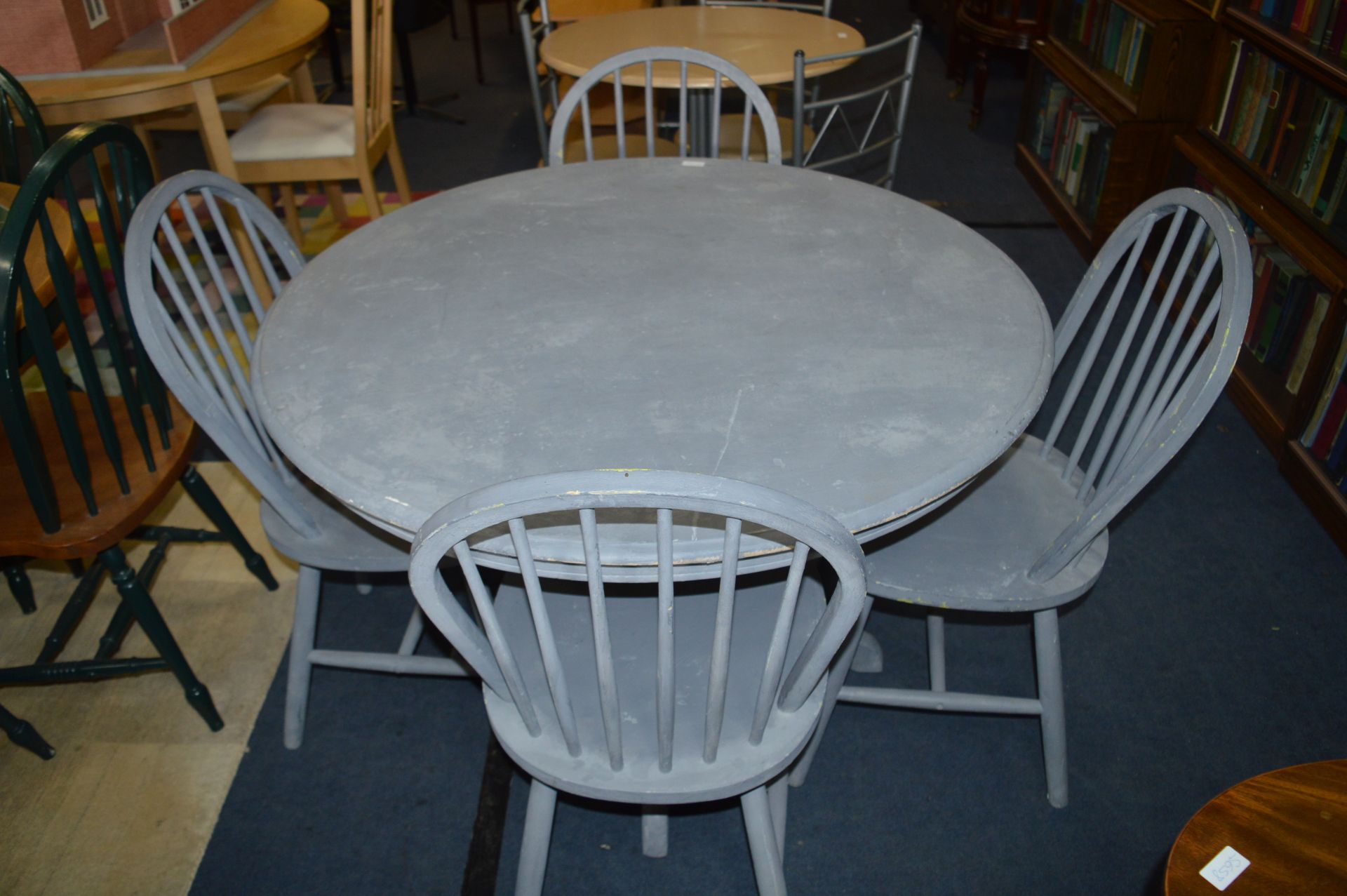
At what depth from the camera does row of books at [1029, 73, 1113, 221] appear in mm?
3125

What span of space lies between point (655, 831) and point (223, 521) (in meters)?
1.00

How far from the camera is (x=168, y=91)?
249 cm

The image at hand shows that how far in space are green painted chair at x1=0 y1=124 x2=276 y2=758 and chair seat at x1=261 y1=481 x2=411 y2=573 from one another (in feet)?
0.71

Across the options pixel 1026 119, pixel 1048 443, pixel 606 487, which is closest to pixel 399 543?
pixel 606 487

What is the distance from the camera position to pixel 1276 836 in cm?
95

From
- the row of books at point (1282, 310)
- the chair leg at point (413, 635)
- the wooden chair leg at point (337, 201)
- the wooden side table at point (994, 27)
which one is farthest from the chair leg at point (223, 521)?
the wooden side table at point (994, 27)

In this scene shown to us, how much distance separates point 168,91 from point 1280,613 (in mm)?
2820

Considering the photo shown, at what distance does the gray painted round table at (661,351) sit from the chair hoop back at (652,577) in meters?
0.09

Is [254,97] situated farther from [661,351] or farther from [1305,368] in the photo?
[1305,368]

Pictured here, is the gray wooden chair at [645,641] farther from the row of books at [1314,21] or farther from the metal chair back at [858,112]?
the row of books at [1314,21]

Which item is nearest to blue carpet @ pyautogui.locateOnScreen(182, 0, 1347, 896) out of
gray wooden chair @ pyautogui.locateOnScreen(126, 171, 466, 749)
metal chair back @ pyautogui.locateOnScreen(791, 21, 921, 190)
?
gray wooden chair @ pyautogui.locateOnScreen(126, 171, 466, 749)

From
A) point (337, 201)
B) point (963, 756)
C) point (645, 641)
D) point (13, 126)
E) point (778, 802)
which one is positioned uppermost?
point (13, 126)

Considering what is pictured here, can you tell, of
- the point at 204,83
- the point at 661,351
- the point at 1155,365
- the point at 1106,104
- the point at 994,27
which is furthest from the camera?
the point at 994,27

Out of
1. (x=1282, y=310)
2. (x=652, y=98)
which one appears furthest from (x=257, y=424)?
(x=1282, y=310)
